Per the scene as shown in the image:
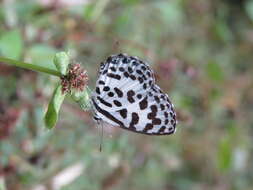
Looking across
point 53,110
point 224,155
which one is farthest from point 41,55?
point 224,155

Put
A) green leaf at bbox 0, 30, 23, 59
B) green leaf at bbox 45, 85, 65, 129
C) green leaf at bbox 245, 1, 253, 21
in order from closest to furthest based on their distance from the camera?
green leaf at bbox 45, 85, 65, 129 < green leaf at bbox 0, 30, 23, 59 < green leaf at bbox 245, 1, 253, 21

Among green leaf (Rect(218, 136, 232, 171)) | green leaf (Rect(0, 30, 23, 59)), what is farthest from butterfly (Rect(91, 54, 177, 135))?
green leaf (Rect(218, 136, 232, 171))

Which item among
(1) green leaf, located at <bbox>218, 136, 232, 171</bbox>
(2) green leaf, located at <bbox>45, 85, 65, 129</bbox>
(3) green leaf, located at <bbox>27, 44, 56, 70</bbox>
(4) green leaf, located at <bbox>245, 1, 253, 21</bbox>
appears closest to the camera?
(2) green leaf, located at <bbox>45, 85, 65, 129</bbox>

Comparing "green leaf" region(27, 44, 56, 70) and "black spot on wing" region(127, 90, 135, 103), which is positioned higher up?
"green leaf" region(27, 44, 56, 70)

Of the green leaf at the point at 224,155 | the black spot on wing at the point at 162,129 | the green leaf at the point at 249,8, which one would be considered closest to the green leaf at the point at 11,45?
the black spot on wing at the point at 162,129

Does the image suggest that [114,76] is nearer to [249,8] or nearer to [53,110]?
[53,110]

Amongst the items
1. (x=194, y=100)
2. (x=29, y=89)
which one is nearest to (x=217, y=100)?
(x=194, y=100)

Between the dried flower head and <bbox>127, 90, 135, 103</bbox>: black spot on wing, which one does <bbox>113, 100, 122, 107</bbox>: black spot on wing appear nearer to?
<bbox>127, 90, 135, 103</bbox>: black spot on wing
